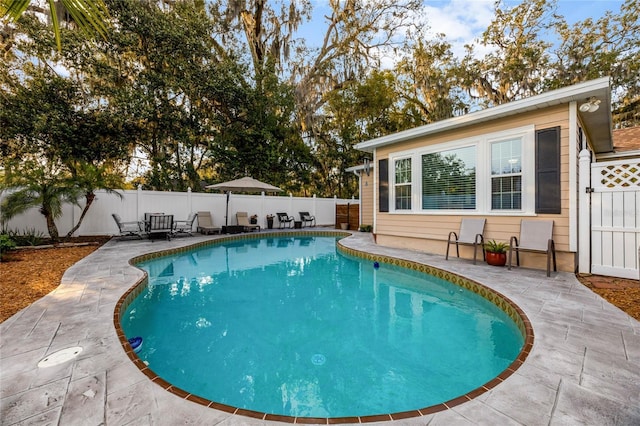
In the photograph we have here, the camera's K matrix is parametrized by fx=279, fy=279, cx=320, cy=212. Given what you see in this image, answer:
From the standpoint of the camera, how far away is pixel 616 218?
4.44 meters

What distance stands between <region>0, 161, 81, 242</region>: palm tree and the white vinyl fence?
28.7 inches

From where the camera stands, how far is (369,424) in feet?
5.43

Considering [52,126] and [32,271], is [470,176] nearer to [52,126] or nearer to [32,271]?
[32,271]

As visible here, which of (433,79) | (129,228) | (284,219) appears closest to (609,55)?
(433,79)

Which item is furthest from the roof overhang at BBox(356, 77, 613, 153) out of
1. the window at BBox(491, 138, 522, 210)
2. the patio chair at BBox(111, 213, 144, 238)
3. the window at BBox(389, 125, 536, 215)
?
the patio chair at BBox(111, 213, 144, 238)

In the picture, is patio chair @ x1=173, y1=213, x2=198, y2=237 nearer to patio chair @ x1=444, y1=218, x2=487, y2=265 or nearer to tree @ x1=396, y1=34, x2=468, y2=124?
patio chair @ x1=444, y1=218, x2=487, y2=265

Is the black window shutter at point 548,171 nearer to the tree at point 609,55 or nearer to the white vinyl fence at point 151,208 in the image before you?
the white vinyl fence at point 151,208

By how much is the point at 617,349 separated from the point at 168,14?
16.0 metres

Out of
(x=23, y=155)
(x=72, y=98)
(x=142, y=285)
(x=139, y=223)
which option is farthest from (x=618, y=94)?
(x=23, y=155)

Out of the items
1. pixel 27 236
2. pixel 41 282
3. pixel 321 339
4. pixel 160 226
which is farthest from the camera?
pixel 160 226

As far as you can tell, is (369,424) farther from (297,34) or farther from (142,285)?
(297,34)

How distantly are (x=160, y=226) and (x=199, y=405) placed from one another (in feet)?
29.3

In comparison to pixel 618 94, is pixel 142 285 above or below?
below

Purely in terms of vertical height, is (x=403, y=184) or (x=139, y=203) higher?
(x=403, y=184)
